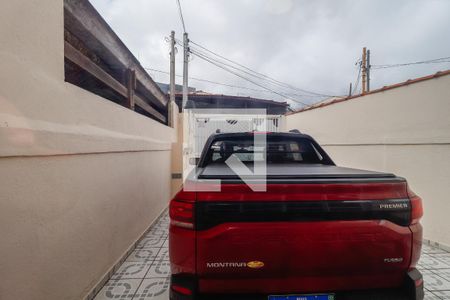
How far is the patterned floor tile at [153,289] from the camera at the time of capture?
2.11 m

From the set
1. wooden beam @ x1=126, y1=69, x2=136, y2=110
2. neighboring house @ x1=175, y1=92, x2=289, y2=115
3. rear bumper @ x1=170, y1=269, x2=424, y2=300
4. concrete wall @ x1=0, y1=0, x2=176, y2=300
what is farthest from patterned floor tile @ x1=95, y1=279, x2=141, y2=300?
neighboring house @ x1=175, y1=92, x2=289, y2=115

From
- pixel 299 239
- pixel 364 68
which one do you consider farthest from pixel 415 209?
pixel 364 68

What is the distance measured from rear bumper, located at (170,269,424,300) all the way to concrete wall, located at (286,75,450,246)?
2.50 m

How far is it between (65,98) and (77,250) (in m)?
1.19

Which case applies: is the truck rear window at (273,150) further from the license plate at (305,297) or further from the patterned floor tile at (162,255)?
the license plate at (305,297)

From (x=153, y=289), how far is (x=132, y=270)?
464mm

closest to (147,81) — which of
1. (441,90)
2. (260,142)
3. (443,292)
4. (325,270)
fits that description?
(260,142)

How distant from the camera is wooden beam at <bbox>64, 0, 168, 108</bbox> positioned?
196 cm

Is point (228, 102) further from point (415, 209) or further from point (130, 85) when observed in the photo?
point (415, 209)

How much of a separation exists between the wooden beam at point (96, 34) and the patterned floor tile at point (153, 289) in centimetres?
246

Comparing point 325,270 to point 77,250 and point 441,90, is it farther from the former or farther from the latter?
point 441,90

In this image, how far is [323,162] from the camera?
8.79 ft

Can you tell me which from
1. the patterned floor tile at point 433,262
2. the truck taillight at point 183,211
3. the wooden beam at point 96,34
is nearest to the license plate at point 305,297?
the truck taillight at point 183,211

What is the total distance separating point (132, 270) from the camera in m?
2.54
